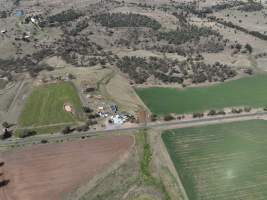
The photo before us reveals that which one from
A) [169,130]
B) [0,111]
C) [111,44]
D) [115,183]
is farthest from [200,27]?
[115,183]

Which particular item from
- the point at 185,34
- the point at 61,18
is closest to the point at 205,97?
the point at 185,34

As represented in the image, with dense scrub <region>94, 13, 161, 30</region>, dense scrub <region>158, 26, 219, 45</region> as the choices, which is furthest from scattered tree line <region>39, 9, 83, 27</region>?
dense scrub <region>158, 26, 219, 45</region>

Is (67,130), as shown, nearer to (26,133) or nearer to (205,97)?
(26,133)

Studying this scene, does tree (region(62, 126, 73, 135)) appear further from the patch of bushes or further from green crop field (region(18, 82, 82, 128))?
the patch of bushes

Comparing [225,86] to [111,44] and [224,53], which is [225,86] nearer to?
[224,53]

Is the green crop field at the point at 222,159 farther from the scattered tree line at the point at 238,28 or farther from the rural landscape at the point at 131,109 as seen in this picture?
the scattered tree line at the point at 238,28
